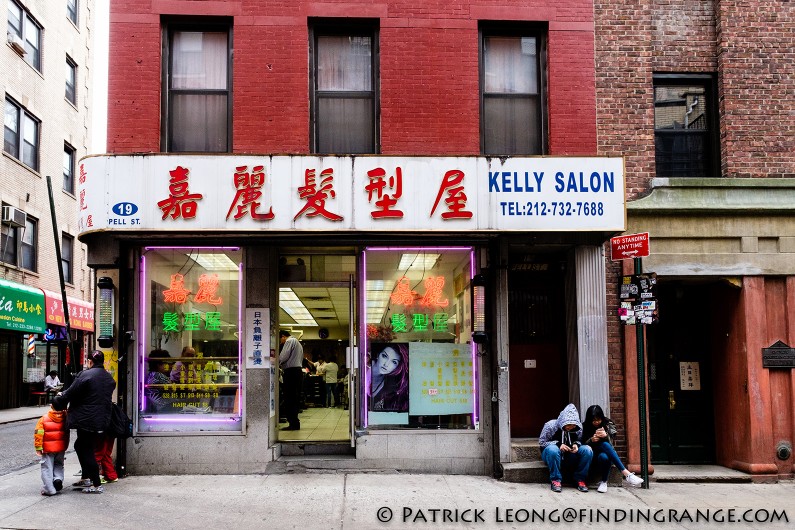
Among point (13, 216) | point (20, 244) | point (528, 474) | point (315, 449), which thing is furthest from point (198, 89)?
point (20, 244)

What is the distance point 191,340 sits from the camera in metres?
10.6

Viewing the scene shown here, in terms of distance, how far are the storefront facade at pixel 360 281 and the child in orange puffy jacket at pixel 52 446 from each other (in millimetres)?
1153

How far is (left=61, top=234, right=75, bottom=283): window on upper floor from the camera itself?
96.2 feet

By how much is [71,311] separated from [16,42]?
10.3 meters

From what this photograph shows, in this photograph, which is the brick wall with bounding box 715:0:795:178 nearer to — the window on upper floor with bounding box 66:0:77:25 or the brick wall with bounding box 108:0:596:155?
the brick wall with bounding box 108:0:596:155

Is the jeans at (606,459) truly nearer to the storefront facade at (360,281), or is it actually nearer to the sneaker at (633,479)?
the sneaker at (633,479)

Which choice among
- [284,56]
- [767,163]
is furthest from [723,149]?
[284,56]

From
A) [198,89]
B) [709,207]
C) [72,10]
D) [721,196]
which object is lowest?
[709,207]

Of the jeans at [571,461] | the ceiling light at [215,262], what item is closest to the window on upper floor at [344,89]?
the ceiling light at [215,262]

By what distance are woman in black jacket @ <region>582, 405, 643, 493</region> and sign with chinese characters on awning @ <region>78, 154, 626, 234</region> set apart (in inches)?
98.5

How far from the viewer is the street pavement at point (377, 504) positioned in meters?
7.99

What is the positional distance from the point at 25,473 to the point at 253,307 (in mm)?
4330

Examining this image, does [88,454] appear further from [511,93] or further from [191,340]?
[511,93]

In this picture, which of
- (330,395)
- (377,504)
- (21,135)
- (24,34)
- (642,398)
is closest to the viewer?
(377,504)
